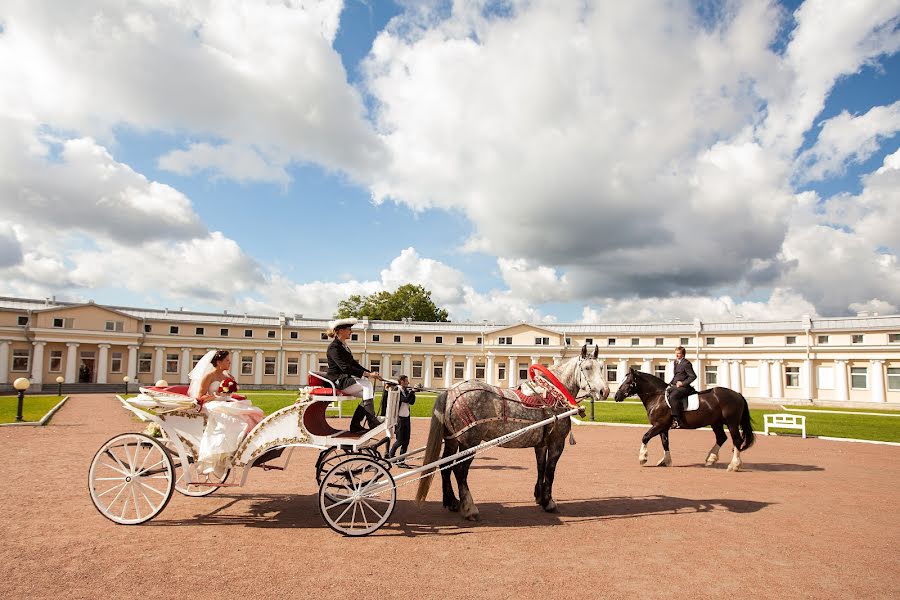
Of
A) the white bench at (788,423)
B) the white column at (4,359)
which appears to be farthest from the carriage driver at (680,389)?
the white column at (4,359)

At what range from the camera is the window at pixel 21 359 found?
51.0 m

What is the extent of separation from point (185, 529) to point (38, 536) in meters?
1.52

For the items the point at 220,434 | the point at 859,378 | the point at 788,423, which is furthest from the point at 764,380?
the point at 220,434

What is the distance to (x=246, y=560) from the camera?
529 cm

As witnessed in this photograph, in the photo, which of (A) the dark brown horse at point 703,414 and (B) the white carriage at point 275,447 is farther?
(A) the dark brown horse at point 703,414

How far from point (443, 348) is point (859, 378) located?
43.7m

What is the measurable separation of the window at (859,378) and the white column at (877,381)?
1.80 feet

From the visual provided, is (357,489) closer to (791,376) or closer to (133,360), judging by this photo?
(791,376)

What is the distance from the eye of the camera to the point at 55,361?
5316 cm

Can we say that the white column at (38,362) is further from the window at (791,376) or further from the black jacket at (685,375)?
the window at (791,376)

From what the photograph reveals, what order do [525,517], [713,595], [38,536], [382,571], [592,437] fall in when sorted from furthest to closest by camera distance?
[592,437]
[525,517]
[38,536]
[382,571]
[713,595]

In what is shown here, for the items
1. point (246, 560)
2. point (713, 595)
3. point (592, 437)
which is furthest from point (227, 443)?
point (592, 437)

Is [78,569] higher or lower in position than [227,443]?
lower

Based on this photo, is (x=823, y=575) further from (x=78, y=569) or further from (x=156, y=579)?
(x=78, y=569)
